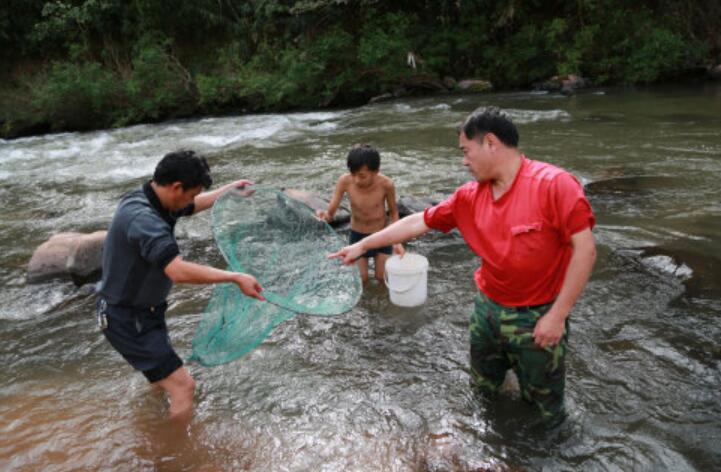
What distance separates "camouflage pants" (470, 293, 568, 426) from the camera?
250 cm

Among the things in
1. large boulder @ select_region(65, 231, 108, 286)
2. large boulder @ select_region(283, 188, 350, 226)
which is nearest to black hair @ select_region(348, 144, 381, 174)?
large boulder @ select_region(283, 188, 350, 226)

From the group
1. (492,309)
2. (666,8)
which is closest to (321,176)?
(492,309)

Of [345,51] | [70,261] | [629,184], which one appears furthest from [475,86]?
[70,261]

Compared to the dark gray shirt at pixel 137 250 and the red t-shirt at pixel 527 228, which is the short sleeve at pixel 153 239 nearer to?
the dark gray shirt at pixel 137 250

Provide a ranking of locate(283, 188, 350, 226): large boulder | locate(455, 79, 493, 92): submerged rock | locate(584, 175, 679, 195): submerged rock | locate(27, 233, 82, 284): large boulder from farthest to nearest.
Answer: locate(455, 79, 493, 92): submerged rock < locate(584, 175, 679, 195): submerged rock < locate(283, 188, 350, 226): large boulder < locate(27, 233, 82, 284): large boulder

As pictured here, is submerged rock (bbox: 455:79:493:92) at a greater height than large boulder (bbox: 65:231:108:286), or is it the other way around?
submerged rock (bbox: 455:79:493:92)

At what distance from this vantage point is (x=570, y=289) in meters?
2.25

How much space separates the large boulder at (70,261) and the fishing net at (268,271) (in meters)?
2.50

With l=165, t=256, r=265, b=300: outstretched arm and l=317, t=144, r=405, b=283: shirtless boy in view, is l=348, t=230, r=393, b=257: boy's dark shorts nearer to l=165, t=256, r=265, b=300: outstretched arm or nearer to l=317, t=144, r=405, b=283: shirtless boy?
l=317, t=144, r=405, b=283: shirtless boy

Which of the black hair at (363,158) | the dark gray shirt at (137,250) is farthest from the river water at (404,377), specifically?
the black hair at (363,158)

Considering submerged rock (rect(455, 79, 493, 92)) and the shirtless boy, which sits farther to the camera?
submerged rock (rect(455, 79, 493, 92))

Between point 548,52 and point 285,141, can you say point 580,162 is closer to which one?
point 285,141

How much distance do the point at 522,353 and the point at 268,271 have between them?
5.76ft

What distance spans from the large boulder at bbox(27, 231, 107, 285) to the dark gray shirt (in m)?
2.95
